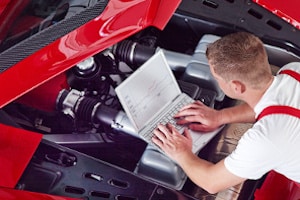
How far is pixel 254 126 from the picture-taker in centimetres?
142

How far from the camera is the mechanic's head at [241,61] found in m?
1.40

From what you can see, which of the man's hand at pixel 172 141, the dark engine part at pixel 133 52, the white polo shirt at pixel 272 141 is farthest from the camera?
the dark engine part at pixel 133 52

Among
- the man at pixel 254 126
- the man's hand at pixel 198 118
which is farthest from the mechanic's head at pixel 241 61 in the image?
the man's hand at pixel 198 118

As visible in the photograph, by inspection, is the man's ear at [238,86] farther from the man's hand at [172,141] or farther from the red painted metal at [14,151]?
the red painted metal at [14,151]

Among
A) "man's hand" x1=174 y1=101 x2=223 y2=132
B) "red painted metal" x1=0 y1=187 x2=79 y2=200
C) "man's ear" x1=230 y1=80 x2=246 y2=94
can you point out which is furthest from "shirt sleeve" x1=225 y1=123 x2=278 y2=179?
"red painted metal" x1=0 y1=187 x2=79 y2=200

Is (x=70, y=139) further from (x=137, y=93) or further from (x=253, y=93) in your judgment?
(x=253, y=93)

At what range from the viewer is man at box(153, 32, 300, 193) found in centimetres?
139

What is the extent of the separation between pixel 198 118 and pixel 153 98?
139 mm

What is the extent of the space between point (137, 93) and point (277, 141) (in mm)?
402

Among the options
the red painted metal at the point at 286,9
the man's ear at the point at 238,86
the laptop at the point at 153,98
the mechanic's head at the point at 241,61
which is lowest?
the laptop at the point at 153,98

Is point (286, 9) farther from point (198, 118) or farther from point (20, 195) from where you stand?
point (20, 195)

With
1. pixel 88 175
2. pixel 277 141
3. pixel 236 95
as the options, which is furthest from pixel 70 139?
pixel 277 141

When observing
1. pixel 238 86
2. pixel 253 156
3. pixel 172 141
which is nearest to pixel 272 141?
pixel 253 156

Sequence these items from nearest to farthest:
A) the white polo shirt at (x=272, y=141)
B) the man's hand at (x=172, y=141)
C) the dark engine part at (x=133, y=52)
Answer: the white polo shirt at (x=272, y=141)
the man's hand at (x=172, y=141)
the dark engine part at (x=133, y=52)
